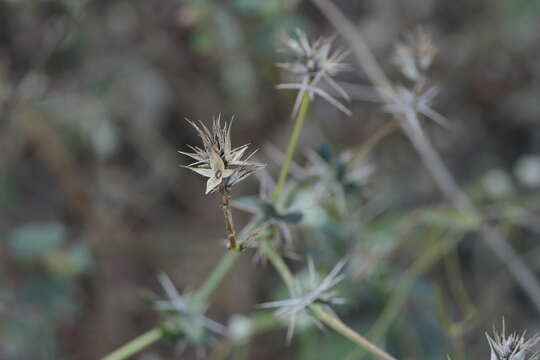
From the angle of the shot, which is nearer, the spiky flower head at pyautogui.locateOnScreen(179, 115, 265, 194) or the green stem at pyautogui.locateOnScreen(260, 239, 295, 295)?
the spiky flower head at pyautogui.locateOnScreen(179, 115, 265, 194)

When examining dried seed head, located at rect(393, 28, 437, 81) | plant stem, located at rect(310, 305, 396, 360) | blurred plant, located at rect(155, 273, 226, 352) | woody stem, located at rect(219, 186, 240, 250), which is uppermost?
dried seed head, located at rect(393, 28, 437, 81)

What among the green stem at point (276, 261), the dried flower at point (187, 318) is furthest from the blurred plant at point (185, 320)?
the green stem at point (276, 261)

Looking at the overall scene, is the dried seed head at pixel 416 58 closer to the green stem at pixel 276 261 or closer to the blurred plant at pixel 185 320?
the green stem at pixel 276 261

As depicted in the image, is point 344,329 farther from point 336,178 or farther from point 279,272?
point 336,178

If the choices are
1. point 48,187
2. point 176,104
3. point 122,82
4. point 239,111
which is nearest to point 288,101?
point 239,111

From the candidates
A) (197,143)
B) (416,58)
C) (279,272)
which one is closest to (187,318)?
(279,272)

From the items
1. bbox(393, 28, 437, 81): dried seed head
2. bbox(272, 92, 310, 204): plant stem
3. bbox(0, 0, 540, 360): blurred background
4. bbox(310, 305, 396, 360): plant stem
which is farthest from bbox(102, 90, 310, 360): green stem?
bbox(0, 0, 540, 360): blurred background

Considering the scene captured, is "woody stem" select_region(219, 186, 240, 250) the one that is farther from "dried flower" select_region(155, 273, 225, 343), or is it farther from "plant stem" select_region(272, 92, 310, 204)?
"dried flower" select_region(155, 273, 225, 343)

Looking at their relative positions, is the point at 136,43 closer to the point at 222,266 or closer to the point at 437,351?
the point at 222,266

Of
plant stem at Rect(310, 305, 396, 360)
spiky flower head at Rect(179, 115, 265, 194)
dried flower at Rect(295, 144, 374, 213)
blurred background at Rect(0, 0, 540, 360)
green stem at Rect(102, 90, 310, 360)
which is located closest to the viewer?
spiky flower head at Rect(179, 115, 265, 194)
